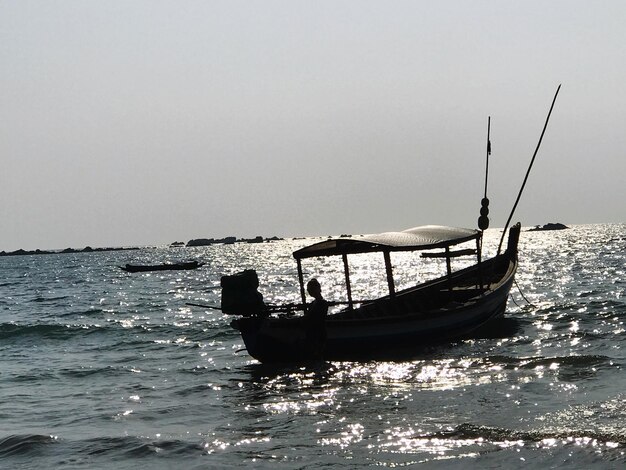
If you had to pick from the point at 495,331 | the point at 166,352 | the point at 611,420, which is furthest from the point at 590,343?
the point at 166,352

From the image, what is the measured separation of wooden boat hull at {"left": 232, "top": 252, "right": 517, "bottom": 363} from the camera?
1827cm

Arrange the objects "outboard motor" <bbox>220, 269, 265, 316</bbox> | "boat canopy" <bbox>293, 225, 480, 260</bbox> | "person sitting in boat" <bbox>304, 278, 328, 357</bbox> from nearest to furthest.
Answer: "person sitting in boat" <bbox>304, 278, 328, 357</bbox> < "outboard motor" <bbox>220, 269, 265, 316</bbox> < "boat canopy" <bbox>293, 225, 480, 260</bbox>

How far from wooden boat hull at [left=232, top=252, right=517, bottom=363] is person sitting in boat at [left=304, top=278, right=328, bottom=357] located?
17 centimetres

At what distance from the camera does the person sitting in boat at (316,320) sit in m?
17.8

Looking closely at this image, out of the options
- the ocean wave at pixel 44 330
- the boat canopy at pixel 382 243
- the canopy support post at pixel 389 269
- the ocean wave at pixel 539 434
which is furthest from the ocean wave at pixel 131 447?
the ocean wave at pixel 44 330

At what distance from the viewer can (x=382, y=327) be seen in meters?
19.1

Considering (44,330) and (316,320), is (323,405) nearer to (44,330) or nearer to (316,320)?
(316,320)

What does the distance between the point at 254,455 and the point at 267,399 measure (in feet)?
13.7

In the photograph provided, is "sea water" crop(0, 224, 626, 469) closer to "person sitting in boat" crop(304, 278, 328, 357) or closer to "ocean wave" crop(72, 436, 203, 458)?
"ocean wave" crop(72, 436, 203, 458)

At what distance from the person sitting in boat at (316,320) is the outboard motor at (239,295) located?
1.24 metres

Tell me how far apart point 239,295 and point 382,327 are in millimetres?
3736

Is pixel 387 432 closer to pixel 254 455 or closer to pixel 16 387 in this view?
pixel 254 455

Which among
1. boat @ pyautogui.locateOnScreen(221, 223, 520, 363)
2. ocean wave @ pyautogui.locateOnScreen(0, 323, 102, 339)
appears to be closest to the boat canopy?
boat @ pyautogui.locateOnScreen(221, 223, 520, 363)

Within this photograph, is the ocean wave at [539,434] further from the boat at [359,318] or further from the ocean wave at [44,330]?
the ocean wave at [44,330]
